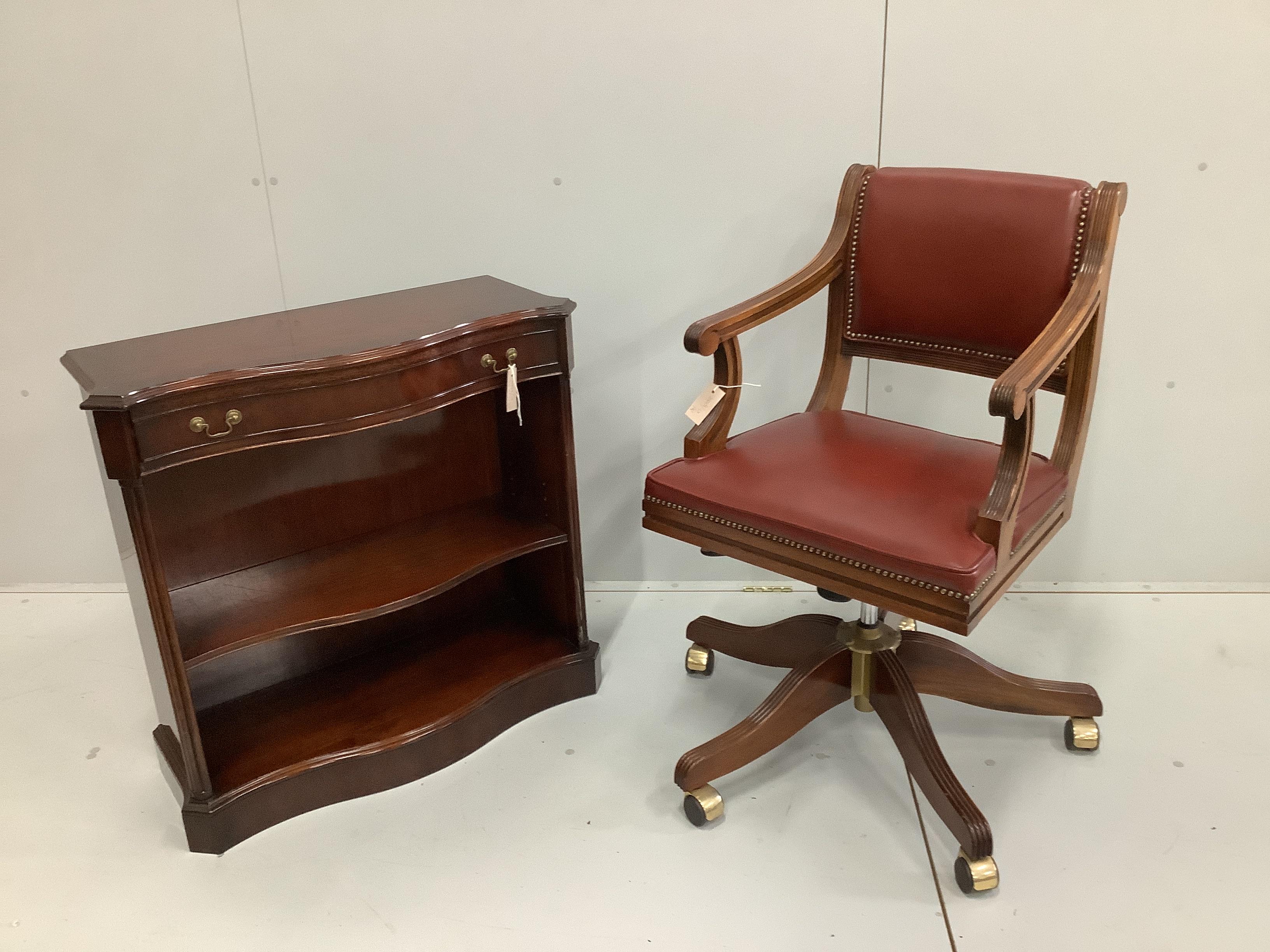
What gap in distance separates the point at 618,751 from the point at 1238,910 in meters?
1.03

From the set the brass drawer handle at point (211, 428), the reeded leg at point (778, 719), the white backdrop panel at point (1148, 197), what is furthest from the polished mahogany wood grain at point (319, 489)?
the white backdrop panel at point (1148, 197)

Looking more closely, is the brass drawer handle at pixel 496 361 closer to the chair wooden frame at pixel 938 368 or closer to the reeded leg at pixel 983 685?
the chair wooden frame at pixel 938 368

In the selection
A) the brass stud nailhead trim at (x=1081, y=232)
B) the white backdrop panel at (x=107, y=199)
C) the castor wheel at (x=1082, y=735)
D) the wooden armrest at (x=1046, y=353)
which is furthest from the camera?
the white backdrop panel at (x=107, y=199)

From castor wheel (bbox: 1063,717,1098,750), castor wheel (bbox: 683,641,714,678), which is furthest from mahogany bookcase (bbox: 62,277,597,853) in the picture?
castor wheel (bbox: 1063,717,1098,750)

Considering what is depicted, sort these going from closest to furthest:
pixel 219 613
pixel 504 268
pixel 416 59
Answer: pixel 219 613
pixel 416 59
pixel 504 268

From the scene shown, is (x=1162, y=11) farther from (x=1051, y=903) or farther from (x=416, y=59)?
(x=1051, y=903)

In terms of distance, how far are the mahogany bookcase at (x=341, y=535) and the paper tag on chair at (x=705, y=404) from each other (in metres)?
0.27

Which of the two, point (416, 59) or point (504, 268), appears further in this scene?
point (504, 268)

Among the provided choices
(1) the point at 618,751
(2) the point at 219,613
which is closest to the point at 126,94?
(2) the point at 219,613

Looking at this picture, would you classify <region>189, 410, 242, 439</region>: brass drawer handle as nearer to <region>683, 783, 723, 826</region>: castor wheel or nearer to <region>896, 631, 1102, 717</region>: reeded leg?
<region>683, 783, 723, 826</region>: castor wheel

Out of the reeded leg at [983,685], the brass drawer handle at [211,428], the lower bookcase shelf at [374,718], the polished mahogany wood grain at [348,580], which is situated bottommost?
the lower bookcase shelf at [374,718]

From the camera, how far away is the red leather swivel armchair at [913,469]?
1.48 m

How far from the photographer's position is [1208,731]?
192 centimetres

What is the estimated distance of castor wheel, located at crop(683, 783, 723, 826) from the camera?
67.8 inches
